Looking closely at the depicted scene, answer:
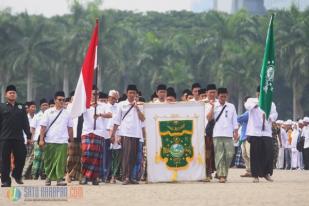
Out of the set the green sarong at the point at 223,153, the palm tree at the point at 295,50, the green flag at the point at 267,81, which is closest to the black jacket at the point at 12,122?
the green sarong at the point at 223,153

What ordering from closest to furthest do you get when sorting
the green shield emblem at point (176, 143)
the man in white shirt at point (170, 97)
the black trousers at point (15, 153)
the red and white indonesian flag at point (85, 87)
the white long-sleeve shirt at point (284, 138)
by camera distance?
1. the black trousers at point (15, 153)
2. the red and white indonesian flag at point (85, 87)
3. the green shield emblem at point (176, 143)
4. the man in white shirt at point (170, 97)
5. the white long-sleeve shirt at point (284, 138)

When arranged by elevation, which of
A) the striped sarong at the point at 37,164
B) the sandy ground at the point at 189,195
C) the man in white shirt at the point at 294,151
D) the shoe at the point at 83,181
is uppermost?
the man in white shirt at the point at 294,151

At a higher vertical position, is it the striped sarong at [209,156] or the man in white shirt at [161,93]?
the man in white shirt at [161,93]

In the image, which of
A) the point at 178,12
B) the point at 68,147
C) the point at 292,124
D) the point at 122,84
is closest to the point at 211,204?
the point at 68,147

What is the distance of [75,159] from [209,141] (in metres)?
2.66

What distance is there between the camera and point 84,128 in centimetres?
1958

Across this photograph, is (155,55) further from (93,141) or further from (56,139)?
(56,139)

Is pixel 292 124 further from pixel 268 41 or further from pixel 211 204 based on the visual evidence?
pixel 211 204

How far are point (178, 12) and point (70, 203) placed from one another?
10676cm

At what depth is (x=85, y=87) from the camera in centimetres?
1933

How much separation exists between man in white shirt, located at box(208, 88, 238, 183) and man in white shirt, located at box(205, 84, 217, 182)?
152 mm

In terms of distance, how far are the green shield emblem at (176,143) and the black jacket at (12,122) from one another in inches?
116

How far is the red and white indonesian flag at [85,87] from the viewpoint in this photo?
1905 centimetres

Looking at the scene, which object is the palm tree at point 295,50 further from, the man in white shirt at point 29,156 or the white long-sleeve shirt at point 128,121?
the white long-sleeve shirt at point 128,121
